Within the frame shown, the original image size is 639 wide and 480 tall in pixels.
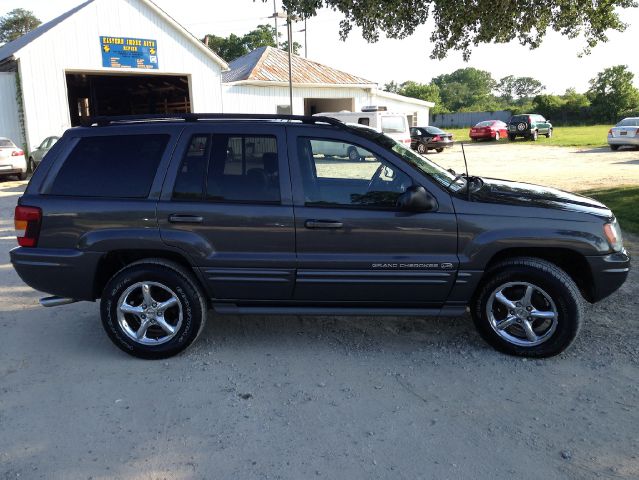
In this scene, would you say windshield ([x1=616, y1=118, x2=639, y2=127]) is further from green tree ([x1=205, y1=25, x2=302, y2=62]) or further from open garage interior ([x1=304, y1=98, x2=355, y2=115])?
green tree ([x1=205, y1=25, x2=302, y2=62])

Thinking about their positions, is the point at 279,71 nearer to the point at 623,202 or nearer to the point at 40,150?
the point at 40,150

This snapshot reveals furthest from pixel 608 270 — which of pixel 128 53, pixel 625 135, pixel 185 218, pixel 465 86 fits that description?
pixel 465 86

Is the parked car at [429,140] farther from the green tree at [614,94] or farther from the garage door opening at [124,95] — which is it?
the green tree at [614,94]

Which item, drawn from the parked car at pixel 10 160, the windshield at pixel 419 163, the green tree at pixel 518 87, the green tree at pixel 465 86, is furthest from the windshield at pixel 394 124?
the green tree at pixel 518 87

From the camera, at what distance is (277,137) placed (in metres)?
4.20

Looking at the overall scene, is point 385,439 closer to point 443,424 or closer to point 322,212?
point 443,424

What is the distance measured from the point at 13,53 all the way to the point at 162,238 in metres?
19.7

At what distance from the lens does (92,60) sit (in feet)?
70.2

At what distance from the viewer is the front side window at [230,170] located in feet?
13.6

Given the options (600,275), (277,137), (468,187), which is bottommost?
(600,275)

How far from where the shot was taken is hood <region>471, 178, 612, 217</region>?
13.5 feet

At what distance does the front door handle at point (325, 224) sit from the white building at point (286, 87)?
22.8 metres

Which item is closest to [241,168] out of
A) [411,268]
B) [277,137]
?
[277,137]

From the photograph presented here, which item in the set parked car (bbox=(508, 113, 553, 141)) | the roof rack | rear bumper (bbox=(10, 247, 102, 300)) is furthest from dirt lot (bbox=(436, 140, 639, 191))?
rear bumper (bbox=(10, 247, 102, 300))
